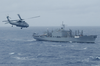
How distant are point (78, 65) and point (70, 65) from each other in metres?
1.89

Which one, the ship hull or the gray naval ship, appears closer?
the ship hull

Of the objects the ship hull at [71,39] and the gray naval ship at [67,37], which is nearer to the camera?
the ship hull at [71,39]

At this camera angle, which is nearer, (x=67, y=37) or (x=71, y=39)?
(x=71, y=39)

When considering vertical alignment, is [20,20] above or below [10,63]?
above

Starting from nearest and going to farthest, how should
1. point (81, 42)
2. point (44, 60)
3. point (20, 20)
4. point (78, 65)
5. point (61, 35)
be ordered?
point (78, 65), point (44, 60), point (20, 20), point (81, 42), point (61, 35)

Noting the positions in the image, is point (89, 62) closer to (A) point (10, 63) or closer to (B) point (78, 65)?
(B) point (78, 65)

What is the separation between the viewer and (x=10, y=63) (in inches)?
1560

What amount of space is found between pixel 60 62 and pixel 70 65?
10.2 feet

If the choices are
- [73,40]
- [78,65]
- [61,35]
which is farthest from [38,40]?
[78,65]

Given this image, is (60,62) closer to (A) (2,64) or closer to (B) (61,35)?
(A) (2,64)

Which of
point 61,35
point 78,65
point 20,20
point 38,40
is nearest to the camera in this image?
point 78,65

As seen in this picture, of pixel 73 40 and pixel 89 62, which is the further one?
pixel 73 40

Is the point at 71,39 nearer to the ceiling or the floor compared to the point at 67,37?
nearer to the floor

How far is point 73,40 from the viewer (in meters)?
78.5
